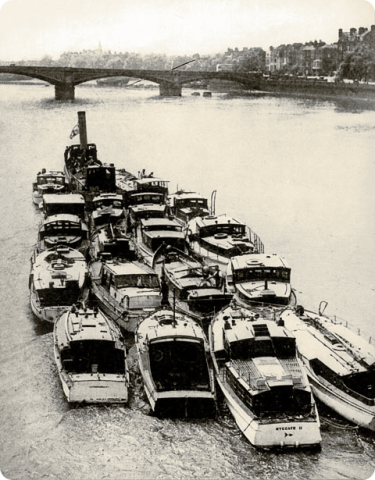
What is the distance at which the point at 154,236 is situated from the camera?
27.5 meters

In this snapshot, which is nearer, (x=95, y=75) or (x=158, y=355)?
(x=158, y=355)

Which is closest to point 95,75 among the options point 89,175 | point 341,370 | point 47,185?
point 47,185

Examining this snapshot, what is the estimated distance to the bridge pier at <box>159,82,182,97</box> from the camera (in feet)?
342

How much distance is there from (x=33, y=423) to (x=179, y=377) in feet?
13.3

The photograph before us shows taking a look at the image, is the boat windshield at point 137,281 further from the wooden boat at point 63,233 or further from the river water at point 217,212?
the wooden boat at point 63,233

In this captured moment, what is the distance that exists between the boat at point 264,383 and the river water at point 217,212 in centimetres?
54

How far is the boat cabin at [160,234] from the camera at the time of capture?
27.4 meters

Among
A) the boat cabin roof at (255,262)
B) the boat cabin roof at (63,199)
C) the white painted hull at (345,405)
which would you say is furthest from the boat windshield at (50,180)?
the white painted hull at (345,405)

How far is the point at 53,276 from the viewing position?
2361 cm

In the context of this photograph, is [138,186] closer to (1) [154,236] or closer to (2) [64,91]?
(1) [154,236]

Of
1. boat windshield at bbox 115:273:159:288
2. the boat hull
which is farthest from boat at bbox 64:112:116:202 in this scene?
the boat hull

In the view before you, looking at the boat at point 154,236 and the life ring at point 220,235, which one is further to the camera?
the life ring at point 220,235

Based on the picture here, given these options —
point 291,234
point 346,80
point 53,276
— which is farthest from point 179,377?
point 346,80

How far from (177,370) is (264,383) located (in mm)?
2508
